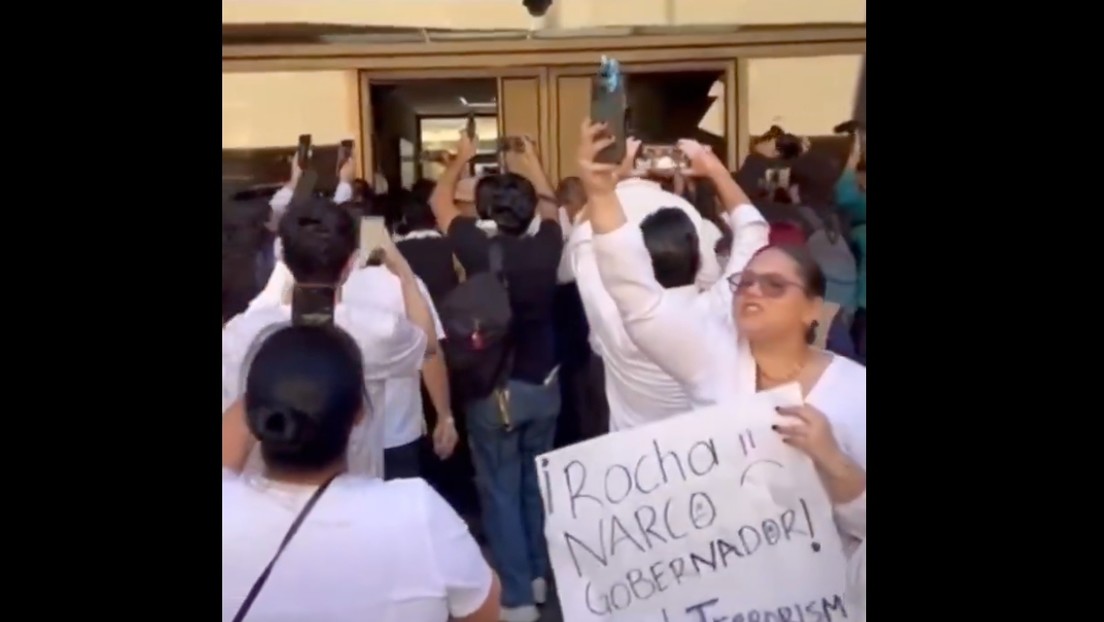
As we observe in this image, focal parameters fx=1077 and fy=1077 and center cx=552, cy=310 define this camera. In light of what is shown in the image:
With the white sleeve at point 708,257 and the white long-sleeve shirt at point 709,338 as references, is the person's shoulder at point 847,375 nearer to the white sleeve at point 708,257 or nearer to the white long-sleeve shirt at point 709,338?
the white long-sleeve shirt at point 709,338

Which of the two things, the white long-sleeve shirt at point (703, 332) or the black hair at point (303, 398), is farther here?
the white long-sleeve shirt at point (703, 332)

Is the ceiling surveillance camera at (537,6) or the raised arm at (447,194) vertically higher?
the ceiling surveillance camera at (537,6)

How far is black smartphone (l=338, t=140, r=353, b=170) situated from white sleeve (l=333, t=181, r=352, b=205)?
0.04 meters

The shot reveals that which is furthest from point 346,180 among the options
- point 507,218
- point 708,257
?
point 708,257

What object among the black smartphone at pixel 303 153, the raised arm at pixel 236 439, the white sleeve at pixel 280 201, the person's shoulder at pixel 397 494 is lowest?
the person's shoulder at pixel 397 494

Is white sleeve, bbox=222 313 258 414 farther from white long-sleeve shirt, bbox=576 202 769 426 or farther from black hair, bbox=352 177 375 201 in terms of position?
white long-sleeve shirt, bbox=576 202 769 426

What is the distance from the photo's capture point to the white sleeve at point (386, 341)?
2.42 meters

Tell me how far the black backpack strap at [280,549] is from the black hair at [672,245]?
2.84 feet

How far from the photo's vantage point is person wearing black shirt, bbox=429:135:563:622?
244 cm

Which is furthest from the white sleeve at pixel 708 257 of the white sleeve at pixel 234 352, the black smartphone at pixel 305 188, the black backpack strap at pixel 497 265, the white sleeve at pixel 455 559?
the white sleeve at pixel 234 352
